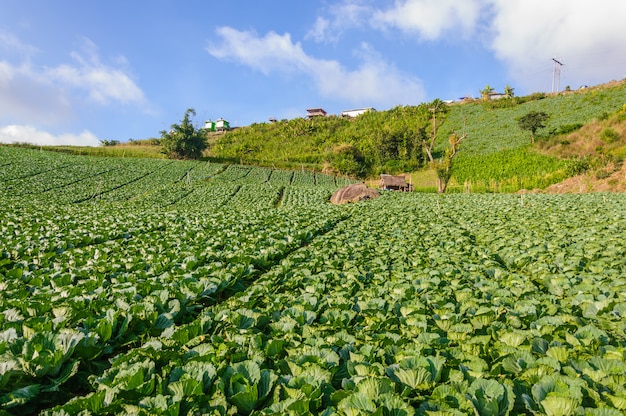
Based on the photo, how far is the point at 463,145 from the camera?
57.4 m

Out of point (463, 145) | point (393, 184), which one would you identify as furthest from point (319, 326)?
point (463, 145)

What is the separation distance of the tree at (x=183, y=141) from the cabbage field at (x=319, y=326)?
44334 millimetres

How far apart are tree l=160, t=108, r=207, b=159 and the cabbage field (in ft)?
145

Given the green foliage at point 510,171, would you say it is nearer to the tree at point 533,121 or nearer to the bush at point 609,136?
the tree at point 533,121

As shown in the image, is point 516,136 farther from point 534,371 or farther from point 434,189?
point 534,371

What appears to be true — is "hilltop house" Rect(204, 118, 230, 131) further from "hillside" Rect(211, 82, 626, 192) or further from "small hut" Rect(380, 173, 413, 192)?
"small hut" Rect(380, 173, 413, 192)

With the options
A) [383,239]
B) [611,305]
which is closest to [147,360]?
[611,305]

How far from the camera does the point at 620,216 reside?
11.7m

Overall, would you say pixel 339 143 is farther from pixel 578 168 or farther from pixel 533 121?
pixel 578 168

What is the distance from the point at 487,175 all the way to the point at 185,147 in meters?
43.5

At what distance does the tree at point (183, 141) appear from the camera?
5216cm

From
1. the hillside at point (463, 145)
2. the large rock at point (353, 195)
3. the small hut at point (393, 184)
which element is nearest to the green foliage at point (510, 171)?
the hillside at point (463, 145)

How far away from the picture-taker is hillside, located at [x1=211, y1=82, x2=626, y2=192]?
A: 138 ft

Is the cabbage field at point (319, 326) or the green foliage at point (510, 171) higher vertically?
the green foliage at point (510, 171)
